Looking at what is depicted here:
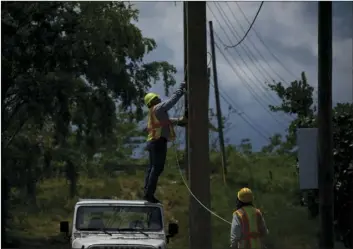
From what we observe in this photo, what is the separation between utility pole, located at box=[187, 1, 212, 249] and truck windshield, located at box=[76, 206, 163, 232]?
34.5 inches

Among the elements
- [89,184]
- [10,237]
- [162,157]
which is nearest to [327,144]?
[162,157]

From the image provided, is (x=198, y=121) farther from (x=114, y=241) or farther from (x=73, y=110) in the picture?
(x=73, y=110)

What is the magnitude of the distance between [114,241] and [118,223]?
769 mm

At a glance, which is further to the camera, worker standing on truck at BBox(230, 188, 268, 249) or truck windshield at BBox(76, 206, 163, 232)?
truck windshield at BBox(76, 206, 163, 232)

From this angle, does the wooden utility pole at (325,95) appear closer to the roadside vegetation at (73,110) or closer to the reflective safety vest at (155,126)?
the reflective safety vest at (155,126)

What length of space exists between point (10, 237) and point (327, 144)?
14396 millimetres

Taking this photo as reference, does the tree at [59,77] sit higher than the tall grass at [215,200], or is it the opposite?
the tree at [59,77]

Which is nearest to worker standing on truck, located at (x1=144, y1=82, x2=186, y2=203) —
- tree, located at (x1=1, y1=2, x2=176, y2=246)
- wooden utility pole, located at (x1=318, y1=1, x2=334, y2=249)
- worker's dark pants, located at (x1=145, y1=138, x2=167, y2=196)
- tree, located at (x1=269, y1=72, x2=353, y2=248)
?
worker's dark pants, located at (x1=145, y1=138, x2=167, y2=196)

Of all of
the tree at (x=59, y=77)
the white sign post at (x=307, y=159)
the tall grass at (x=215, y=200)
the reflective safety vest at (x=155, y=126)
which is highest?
the tree at (x=59, y=77)

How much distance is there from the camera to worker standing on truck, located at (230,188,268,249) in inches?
366

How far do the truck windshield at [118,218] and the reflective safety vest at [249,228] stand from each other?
301 cm

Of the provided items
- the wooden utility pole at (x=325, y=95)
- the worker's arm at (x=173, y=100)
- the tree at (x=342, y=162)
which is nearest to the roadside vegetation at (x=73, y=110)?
the tree at (x=342, y=162)

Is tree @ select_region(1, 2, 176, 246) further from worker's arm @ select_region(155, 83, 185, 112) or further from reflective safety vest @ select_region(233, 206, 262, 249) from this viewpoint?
reflective safety vest @ select_region(233, 206, 262, 249)

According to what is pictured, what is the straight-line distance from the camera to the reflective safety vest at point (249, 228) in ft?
30.6
